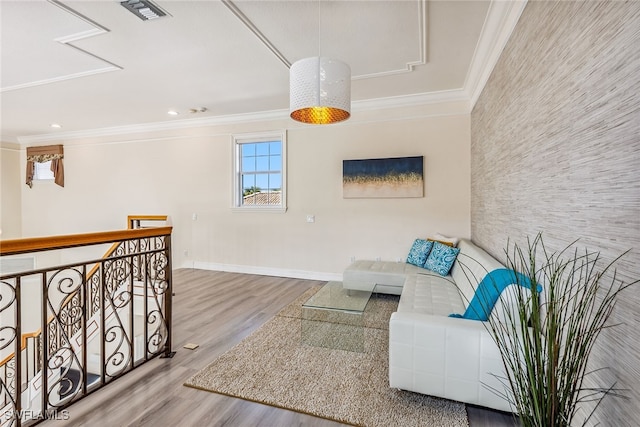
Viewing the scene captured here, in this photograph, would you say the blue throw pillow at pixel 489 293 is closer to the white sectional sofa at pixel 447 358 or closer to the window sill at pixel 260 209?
the white sectional sofa at pixel 447 358

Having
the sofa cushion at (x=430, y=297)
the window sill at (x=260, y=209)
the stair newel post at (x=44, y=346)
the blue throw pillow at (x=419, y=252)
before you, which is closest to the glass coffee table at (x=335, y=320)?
the sofa cushion at (x=430, y=297)

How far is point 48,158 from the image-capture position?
675cm

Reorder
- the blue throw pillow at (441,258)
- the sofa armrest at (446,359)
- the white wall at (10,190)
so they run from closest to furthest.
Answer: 1. the sofa armrest at (446,359)
2. the blue throw pillow at (441,258)
3. the white wall at (10,190)

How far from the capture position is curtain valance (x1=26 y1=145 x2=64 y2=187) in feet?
21.8

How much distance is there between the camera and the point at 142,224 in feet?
19.6

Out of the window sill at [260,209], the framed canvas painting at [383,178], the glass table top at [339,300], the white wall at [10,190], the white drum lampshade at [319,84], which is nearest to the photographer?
the white drum lampshade at [319,84]

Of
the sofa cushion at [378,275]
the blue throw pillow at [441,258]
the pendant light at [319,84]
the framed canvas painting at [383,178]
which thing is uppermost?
the pendant light at [319,84]

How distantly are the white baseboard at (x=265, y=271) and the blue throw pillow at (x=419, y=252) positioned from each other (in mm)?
1210

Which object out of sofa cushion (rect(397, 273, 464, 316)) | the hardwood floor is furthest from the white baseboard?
sofa cushion (rect(397, 273, 464, 316))

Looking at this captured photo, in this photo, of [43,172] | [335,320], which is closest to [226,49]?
[335,320]

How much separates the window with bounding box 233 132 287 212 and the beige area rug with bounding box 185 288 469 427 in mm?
2825

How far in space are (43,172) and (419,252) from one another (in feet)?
27.9

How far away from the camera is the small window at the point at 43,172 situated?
22.4ft

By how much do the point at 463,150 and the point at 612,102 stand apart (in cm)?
319
